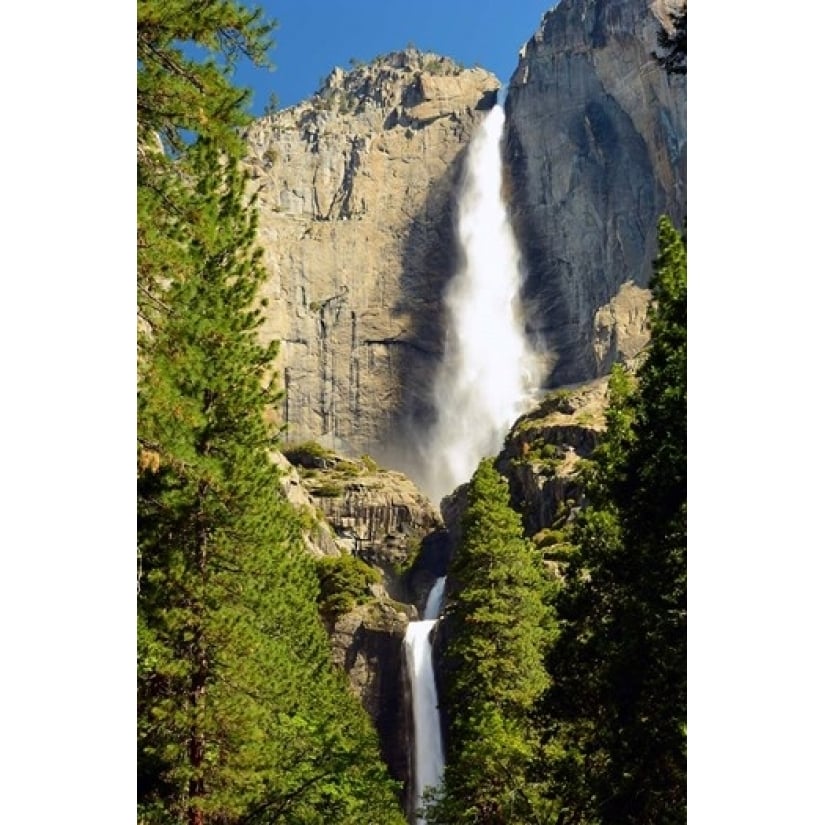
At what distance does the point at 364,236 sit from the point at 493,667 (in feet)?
149

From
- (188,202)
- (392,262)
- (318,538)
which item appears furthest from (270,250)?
(188,202)

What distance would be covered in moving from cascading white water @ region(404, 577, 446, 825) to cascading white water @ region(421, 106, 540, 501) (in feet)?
75.7

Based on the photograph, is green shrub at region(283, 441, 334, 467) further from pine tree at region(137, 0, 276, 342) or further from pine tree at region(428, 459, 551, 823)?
pine tree at region(137, 0, 276, 342)

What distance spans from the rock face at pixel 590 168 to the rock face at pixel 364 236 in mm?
4436

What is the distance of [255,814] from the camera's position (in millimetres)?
10891

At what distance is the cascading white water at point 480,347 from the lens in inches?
2247

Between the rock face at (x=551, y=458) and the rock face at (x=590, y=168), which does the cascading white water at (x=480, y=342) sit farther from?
the rock face at (x=551, y=458)

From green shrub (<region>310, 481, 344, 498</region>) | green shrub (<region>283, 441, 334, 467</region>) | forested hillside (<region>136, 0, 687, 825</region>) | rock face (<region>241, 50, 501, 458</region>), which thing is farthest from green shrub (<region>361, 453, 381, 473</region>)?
forested hillside (<region>136, 0, 687, 825</region>)

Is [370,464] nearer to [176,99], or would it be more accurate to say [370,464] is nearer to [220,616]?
[220,616]

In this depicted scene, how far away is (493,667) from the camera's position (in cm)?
1759

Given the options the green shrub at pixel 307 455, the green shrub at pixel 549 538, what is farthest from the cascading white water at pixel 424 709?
the green shrub at pixel 307 455

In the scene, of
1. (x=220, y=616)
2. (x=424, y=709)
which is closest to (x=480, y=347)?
(x=424, y=709)
